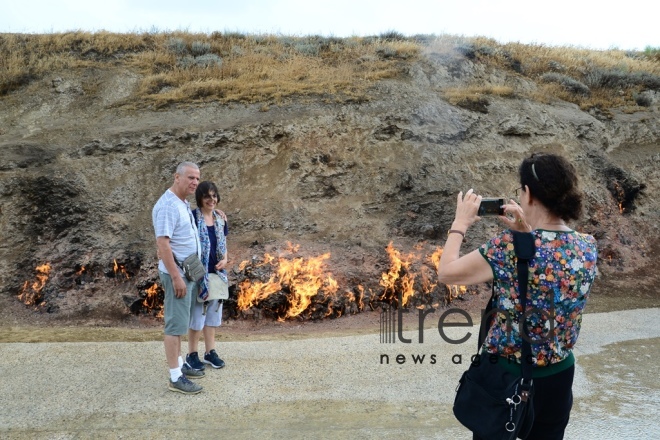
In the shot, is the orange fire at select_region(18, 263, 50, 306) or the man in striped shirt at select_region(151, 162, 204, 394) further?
the orange fire at select_region(18, 263, 50, 306)

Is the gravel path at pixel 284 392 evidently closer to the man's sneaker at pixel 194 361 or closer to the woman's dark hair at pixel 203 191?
the man's sneaker at pixel 194 361

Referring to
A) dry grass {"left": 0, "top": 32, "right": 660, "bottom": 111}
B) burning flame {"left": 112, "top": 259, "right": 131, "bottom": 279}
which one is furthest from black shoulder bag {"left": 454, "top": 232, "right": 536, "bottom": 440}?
dry grass {"left": 0, "top": 32, "right": 660, "bottom": 111}

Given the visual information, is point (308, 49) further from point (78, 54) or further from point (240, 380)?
point (240, 380)

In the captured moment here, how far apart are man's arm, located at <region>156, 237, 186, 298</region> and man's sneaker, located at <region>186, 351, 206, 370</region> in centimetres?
98

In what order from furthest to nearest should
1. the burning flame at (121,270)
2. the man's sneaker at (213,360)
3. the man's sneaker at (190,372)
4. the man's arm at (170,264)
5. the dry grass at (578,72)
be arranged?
the dry grass at (578,72), the burning flame at (121,270), the man's sneaker at (213,360), the man's sneaker at (190,372), the man's arm at (170,264)

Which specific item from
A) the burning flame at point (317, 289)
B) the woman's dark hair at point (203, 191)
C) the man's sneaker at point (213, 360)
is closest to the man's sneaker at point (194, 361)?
the man's sneaker at point (213, 360)

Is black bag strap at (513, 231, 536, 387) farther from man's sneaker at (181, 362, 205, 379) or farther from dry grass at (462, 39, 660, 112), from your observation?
dry grass at (462, 39, 660, 112)

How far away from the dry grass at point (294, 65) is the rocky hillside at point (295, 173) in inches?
16.7

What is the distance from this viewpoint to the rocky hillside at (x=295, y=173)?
34.9 feet

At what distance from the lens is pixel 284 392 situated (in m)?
5.38

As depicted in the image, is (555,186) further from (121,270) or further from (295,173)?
(295,173)

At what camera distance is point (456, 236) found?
2662 millimetres

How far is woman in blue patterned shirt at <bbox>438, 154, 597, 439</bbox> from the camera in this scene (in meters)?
2.45

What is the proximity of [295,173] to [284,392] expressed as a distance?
807 cm
